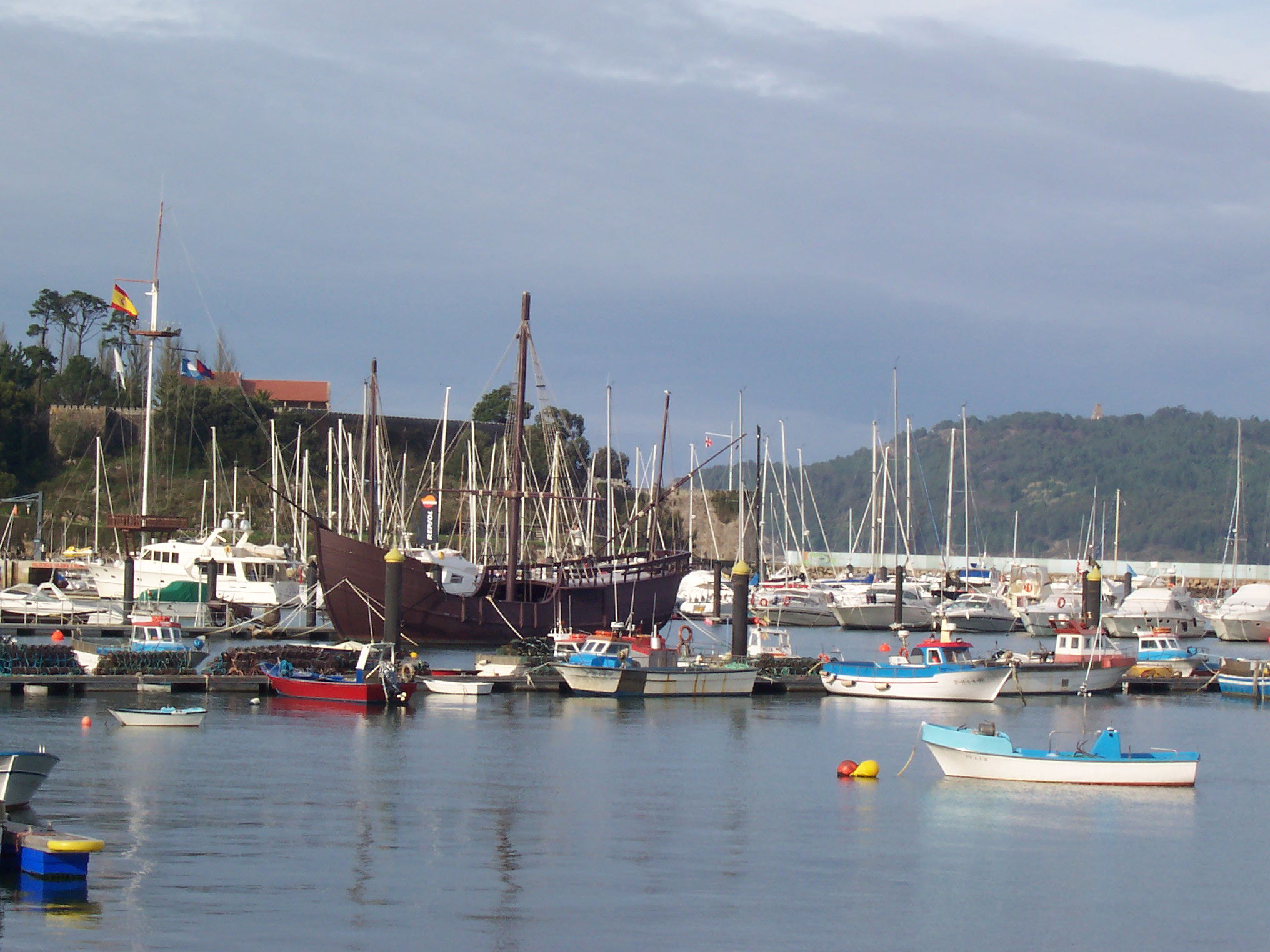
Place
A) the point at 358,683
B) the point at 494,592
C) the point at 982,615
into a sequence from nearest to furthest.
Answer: the point at 358,683, the point at 494,592, the point at 982,615

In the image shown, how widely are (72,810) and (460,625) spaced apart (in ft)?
111

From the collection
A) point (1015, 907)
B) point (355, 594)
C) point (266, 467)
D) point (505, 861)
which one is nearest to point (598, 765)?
point (505, 861)

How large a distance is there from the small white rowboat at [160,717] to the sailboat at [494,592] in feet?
64.4

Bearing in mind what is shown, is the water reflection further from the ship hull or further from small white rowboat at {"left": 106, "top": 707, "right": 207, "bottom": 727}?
the ship hull

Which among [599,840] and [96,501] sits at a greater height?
[96,501]

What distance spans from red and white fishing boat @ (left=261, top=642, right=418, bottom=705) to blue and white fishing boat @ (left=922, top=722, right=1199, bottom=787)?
14656mm

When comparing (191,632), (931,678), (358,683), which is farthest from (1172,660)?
(191,632)

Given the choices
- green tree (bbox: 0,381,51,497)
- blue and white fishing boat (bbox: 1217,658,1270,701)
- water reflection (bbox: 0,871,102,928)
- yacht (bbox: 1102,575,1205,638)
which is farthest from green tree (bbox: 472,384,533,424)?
water reflection (bbox: 0,871,102,928)

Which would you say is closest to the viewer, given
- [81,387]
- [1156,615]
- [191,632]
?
[191,632]

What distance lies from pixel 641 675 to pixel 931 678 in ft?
27.2

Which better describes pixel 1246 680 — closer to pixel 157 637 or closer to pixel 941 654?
pixel 941 654

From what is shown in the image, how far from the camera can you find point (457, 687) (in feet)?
132

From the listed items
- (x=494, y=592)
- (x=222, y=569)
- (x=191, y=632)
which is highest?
(x=222, y=569)

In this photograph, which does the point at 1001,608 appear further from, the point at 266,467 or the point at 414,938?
the point at 414,938
